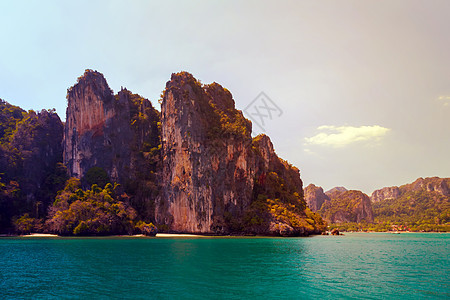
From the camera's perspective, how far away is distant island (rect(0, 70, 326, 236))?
8000 cm

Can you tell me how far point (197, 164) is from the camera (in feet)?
276

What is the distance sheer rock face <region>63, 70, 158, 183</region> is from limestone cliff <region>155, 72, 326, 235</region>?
12850 mm

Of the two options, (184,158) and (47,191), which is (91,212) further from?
(184,158)

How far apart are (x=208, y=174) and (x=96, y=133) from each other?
39265 mm

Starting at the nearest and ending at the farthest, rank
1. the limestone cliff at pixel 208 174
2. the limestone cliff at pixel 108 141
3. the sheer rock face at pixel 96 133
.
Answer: the limestone cliff at pixel 208 174, the limestone cliff at pixel 108 141, the sheer rock face at pixel 96 133

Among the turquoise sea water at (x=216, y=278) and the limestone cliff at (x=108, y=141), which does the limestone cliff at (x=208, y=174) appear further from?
the turquoise sea water at (x=216, y=278)

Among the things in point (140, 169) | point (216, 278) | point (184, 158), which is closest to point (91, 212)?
point (140, 169)

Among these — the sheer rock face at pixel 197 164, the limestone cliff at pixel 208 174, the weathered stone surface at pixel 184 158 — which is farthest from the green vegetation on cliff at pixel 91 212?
the sheer rock face at pixel 197 164

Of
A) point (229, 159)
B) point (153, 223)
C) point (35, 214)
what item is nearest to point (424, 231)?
point (229, 159)

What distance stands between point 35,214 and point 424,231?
159626mm

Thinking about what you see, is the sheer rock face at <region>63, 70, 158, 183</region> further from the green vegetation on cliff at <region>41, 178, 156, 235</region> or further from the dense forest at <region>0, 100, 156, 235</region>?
the green vegetation on cliff at <region>41, 178, 156, 235</region>

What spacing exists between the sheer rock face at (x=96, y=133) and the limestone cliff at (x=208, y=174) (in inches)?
506

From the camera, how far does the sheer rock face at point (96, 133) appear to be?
92.9 meters

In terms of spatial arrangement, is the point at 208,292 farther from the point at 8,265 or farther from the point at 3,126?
the point at 3,126
